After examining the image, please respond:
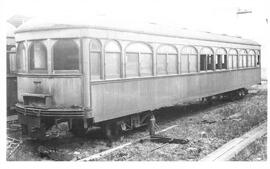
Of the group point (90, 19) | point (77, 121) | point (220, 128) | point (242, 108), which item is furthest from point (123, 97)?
point (242, 108)

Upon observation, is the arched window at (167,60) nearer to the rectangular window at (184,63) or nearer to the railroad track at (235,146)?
the rectangular window at (184,63)

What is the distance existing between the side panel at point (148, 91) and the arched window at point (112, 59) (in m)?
0.21

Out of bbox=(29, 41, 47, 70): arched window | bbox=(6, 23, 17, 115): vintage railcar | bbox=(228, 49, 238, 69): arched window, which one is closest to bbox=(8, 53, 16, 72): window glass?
bbox=(6, 23, 17, 115): vintage railcar

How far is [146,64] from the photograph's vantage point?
10141mm

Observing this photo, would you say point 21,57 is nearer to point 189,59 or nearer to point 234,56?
point 189,59

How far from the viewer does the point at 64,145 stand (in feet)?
29.0

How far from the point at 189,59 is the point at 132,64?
3.19 m

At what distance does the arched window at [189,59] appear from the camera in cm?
1187

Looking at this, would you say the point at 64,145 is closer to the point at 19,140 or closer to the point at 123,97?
the point at 19,140

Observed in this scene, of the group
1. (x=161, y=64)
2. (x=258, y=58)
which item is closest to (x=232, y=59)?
(x=258, y=58)

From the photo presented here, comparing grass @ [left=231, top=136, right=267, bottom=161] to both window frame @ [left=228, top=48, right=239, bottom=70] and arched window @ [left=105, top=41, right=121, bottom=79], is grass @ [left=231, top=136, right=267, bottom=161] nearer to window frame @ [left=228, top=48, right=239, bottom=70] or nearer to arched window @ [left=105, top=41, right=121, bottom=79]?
arched window @ [left=105, top=41, right=121, bottom=79]

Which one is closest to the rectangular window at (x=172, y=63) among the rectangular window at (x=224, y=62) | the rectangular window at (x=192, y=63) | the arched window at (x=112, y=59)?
the rectangular window at (x=192, y=63)

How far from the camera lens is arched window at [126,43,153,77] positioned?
951 cm

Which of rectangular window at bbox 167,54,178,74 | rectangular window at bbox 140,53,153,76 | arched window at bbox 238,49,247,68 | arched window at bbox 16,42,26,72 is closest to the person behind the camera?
arched window at bbox 16,42,26,72
